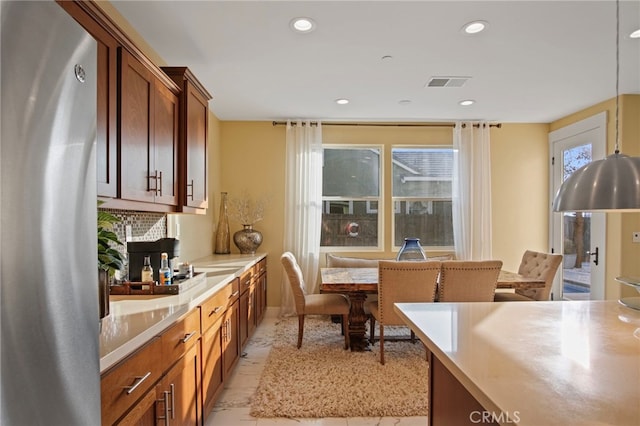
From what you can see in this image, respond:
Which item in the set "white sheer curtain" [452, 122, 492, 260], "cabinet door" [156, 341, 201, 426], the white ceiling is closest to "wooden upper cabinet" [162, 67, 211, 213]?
the white ceiling

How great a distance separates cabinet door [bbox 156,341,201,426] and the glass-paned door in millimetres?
4251

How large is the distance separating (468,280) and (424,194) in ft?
6.83

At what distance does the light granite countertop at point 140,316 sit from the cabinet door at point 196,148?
71 cm

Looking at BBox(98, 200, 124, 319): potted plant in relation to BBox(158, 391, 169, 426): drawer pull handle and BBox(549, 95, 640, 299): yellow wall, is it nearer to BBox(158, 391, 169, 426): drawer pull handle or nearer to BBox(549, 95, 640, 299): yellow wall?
BBox(158, 391, 169, 426): drawer pull handle

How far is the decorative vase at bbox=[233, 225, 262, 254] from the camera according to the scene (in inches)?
166

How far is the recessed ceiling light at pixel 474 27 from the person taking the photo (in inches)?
87.2

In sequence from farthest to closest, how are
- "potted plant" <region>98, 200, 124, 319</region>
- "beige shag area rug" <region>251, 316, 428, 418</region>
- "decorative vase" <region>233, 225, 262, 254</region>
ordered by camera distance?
1. "decorative vase" <region>233, 225, 262, 254</region>
2. "beige shag area rug" <region>251, 316, 428, 418</region>
3. "potted plant" <region>98, 200, 124, 319</region>

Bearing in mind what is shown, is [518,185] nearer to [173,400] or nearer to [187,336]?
[187,336]

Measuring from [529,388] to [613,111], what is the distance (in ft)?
13.9

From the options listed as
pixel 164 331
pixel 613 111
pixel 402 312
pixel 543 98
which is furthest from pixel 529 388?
pixel 613 111

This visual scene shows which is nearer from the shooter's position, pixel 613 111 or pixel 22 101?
pixel 22 101

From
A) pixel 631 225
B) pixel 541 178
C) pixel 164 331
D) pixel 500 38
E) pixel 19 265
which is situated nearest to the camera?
pixel 19 265

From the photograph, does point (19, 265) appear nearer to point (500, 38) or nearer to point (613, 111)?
point (500, 38)

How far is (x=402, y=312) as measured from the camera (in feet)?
4.79
